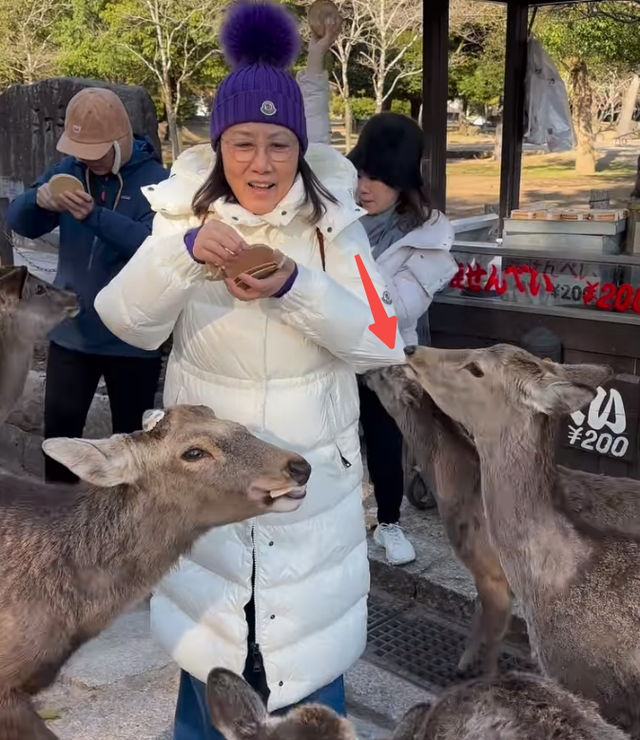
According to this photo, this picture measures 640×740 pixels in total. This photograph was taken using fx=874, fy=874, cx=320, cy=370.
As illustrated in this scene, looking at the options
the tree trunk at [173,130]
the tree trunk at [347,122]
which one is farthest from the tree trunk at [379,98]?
the tree trunk at [173,130]

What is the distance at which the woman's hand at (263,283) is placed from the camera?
7.55 ft

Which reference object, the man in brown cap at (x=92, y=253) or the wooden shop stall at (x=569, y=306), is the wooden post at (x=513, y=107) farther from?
the man in brown cap at (x=92, y=253)

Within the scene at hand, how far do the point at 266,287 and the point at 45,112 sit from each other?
808cm

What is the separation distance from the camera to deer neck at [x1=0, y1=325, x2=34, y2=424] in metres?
4.19

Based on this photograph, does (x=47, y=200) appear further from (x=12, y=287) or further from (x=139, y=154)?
(x=139, y=154)

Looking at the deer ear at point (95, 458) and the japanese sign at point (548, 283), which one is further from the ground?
the deer ear at point (95, 458)

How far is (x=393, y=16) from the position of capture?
22734 mm

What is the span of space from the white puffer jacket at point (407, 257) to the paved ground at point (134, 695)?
1.71 m

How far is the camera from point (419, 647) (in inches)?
168

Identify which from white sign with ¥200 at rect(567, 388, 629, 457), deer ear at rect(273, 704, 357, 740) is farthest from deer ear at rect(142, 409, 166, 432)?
white sign with ¥200 at rect(567, 388, 629, 457)

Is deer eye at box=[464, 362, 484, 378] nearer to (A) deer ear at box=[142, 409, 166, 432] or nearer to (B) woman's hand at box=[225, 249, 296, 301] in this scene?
(B) woman's hand at box=[225, 249, 296, 301]

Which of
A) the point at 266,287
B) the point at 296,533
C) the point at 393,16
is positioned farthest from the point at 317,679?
the point at 393,16

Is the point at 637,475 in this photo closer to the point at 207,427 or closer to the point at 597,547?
the point at 597,547

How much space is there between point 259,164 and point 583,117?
250 inches
